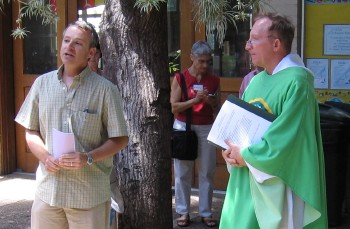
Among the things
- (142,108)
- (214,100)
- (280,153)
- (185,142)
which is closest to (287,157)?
(280,153)

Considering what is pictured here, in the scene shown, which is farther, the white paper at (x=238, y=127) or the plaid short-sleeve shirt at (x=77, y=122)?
the plaid short-sleeve shirt at (x=77, y=122)

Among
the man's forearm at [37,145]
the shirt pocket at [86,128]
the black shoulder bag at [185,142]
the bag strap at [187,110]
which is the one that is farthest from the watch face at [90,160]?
the bag strap at [187,110]

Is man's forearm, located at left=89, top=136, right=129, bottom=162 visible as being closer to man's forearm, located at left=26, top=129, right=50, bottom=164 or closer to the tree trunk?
man's forearm, located at left=26, top=129, right=50, bottom=164

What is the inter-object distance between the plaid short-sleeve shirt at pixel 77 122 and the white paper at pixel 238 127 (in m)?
0.56

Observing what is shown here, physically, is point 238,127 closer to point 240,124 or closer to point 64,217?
point 240,124

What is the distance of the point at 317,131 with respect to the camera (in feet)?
9.62

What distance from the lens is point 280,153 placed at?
8.96 feet

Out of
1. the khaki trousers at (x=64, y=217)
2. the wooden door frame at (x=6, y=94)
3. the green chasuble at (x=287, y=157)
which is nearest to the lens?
the green chasuble at (x=287, y=157)

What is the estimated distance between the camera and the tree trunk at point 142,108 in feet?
13.2

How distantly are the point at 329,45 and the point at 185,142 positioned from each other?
1.89m

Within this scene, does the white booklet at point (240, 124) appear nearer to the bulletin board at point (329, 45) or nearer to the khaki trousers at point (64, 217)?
the khaki trousers at point (64, 217)

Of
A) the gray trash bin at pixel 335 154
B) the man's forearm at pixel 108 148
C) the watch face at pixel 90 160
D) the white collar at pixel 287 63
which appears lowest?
the gray trash bin at pixel 335 154

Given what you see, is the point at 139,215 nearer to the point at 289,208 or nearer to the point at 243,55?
the point at 289,208

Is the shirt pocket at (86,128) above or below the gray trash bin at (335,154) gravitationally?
above
